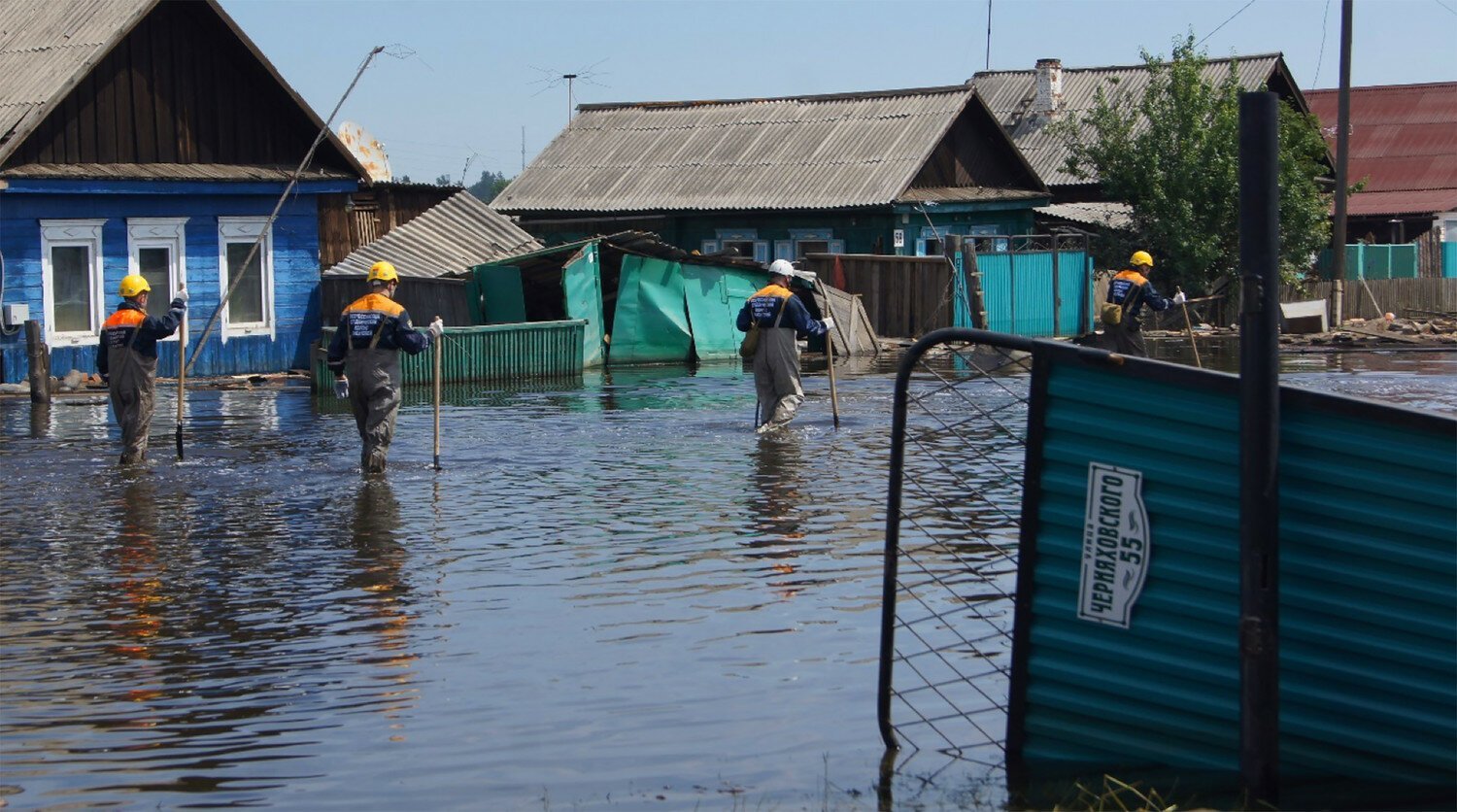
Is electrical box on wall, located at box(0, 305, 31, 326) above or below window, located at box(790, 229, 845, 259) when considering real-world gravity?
below

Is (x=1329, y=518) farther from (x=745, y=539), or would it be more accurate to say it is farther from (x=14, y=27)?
(x=14, y=27)

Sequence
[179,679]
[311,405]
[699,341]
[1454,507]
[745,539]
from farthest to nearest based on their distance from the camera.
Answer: [699,341] → [311,405] → [745,539] → [179,679] → [1454,507]

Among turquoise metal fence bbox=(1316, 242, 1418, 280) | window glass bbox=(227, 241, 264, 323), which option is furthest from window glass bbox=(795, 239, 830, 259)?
window glass bbox=(227, 241, 264, 323)

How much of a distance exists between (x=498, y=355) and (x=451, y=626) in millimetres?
15439

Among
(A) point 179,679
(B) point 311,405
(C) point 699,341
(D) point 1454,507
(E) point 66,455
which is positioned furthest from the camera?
(C) point 699,341

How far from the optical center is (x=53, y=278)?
22.4 metres

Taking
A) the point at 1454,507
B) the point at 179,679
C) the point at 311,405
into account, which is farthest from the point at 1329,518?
the point at 311,405

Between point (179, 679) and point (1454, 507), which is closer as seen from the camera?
point (1454, 507)

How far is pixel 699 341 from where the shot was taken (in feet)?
91.1

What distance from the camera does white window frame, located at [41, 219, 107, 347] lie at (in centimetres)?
2212

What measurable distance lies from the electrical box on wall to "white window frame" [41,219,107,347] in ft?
1.93

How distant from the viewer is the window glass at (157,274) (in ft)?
76.8

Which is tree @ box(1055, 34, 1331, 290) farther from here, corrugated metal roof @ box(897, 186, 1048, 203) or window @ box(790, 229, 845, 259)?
window @ box(790, 229, 845, 259)

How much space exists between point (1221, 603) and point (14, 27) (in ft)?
72.7
